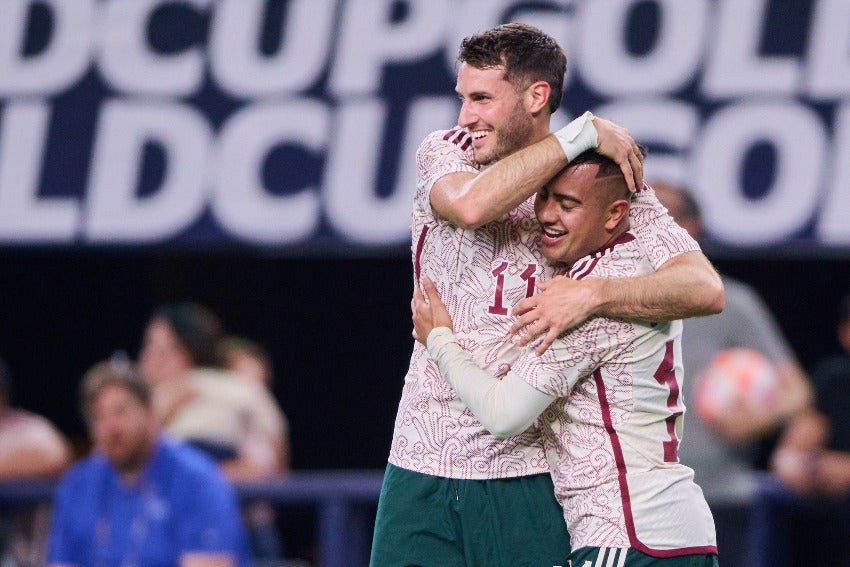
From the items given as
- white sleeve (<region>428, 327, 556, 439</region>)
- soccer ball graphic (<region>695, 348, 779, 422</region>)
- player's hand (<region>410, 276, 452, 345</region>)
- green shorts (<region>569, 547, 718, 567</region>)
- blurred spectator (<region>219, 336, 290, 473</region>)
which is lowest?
blurred spectator (<region>219, 336, 290, 473</region>)

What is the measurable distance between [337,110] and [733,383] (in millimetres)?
2368

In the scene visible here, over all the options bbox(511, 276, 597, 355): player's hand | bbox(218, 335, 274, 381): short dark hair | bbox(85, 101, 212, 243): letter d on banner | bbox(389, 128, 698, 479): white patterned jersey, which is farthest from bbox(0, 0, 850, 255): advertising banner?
bbox(511, 276, 597, 355): player's hand

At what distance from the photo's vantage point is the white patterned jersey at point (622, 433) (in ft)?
11.2

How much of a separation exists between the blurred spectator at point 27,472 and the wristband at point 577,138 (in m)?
4.38

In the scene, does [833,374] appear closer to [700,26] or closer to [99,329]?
[700,26]

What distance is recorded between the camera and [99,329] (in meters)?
10.0

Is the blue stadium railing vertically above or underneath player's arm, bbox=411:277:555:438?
underneath

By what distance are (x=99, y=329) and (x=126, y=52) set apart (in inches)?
129

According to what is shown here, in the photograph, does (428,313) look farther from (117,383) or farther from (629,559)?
(117,383)

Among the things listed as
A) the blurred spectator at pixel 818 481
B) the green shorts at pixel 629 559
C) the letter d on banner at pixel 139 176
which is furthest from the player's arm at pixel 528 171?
the letter d on banner at pixel 139 176

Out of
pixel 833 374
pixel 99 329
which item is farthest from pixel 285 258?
pixel 833 374

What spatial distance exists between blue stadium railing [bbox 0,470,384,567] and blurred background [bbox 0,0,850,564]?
3.38 feet

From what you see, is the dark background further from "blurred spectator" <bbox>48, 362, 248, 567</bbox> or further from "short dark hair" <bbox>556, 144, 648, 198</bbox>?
"short dark hair" <bbox>556, 144, 648, 198</bbox>

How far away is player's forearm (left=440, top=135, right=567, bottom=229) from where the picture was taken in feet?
11.3
